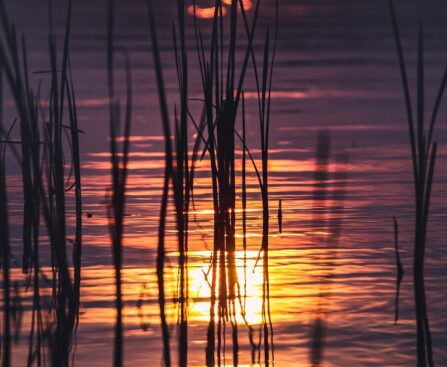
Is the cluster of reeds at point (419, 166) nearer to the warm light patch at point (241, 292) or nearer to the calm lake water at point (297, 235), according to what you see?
the calm lake water at point (297, 235)

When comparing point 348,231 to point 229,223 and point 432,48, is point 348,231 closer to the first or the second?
point 229,223

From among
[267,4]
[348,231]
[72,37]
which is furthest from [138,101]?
[267,4]

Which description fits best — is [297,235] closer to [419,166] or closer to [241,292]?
[241,292]

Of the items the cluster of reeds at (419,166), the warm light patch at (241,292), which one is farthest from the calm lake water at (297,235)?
the cluster of reeds at (419,166)

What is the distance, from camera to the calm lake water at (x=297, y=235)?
2.84 m

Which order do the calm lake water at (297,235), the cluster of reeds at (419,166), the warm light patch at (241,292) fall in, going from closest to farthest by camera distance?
the cluster of reeds at (419,166) < the calm lake water at (297,235) < the warm light patch at (241,292)

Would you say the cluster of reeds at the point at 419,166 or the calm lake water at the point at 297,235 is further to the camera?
the calm lake water at the point at 297,235

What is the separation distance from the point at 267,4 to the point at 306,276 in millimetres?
19208

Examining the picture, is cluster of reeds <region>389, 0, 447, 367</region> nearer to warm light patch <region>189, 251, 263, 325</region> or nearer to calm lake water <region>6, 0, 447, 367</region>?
calm lake water <region>6, 0, 447, 367</region>

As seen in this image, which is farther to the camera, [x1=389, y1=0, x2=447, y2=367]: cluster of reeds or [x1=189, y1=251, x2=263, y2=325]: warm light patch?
[x1=189, y1=251, x2=263, y2=325]: warm light patch

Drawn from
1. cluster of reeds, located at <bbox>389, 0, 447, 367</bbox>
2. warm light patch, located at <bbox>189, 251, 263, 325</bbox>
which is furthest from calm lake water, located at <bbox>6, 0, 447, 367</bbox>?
cluster of reeds, located at <bbox>389, 0, 447, 367</bbox>

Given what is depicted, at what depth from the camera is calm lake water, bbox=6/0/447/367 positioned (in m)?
2.84

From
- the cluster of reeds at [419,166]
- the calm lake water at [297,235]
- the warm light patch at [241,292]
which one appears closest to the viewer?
the cluster of reeds at [419,166]

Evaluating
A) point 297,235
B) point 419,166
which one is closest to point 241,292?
point 297,235
